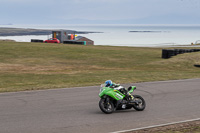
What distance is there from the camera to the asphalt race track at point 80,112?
30.5 ft

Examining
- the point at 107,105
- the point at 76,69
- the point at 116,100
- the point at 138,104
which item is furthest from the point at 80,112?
the point at 76,69

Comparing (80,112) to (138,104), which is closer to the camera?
(80,112)

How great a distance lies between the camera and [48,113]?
10922 millimetres

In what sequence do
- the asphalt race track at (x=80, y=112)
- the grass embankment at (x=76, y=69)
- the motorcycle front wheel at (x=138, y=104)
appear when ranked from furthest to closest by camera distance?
the grass embankment at (x=76, y=69), the motorcycle front wheel at (x=138, y=104), the asphalt race track at (x=80, y=112)

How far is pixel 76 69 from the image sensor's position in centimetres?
2767

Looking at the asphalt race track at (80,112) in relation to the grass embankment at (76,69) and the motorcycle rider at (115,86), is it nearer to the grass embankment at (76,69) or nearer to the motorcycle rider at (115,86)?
the motorcycle rider at (115,86)

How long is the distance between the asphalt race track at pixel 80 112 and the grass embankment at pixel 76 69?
123 inches

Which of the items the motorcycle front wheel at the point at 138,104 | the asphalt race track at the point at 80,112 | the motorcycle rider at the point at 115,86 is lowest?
the asphalt race track at the point at 80,112

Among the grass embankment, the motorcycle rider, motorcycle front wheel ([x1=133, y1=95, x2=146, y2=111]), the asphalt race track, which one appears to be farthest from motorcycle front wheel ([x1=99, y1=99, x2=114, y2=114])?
the grass embankment

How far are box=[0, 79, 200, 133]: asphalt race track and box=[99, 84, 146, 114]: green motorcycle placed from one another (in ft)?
0.74

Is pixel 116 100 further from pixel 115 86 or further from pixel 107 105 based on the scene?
pixel 115 86

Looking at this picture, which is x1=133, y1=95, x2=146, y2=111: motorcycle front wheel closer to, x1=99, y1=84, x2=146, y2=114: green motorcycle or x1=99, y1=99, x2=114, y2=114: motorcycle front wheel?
x1=99, y1=84, x2=146, y2=114: green motorcycle

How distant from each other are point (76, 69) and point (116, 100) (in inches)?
660

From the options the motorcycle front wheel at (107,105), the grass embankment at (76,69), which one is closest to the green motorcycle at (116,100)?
the motorcycle front wheel at (107,105)
